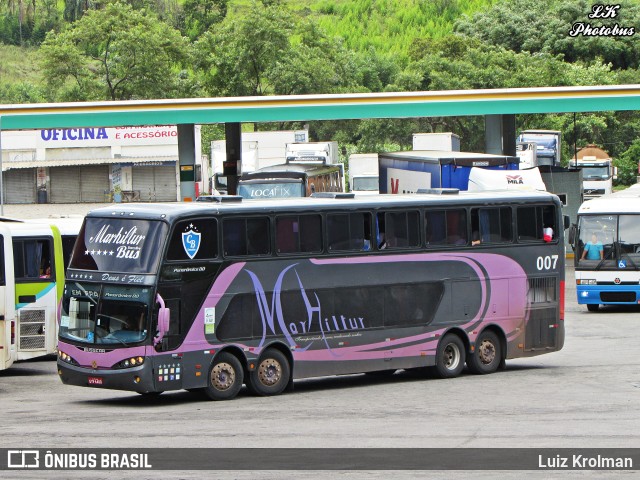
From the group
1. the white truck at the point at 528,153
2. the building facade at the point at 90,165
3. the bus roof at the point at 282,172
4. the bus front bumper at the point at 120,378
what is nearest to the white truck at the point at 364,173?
the white truck at the point at 528,153

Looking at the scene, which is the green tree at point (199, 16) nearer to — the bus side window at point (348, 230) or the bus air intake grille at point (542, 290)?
the bus air intake grille at point (542, 290)

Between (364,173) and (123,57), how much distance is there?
1990cm

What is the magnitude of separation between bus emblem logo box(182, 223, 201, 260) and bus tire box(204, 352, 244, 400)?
60.5 inches

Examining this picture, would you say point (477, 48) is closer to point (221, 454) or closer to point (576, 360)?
point (576, 360)

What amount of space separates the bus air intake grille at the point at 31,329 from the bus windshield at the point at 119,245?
169 inches

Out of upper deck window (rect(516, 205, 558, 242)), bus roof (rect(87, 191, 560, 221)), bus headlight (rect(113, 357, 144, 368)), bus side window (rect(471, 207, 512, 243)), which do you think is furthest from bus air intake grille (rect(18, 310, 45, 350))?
upper deck window (rect(516, 205, 558, 242))

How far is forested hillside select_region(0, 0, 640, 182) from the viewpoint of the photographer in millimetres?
75562

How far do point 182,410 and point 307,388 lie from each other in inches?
138

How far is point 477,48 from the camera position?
8525 cm

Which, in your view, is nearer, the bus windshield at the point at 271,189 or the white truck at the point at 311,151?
the bus windshield at the point at 271,189

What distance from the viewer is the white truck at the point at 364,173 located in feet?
204

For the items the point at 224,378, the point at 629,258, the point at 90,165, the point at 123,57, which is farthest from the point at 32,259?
the point at 123,57

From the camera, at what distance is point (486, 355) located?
2180cm

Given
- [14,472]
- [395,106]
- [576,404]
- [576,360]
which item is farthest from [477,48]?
[14,472]
